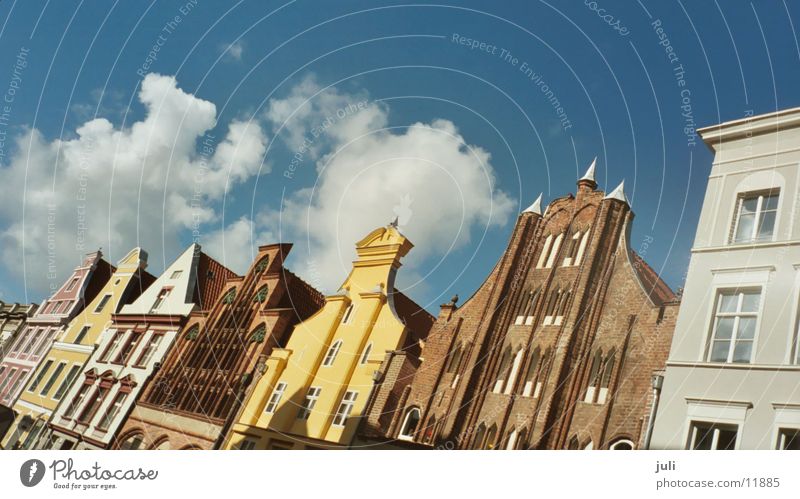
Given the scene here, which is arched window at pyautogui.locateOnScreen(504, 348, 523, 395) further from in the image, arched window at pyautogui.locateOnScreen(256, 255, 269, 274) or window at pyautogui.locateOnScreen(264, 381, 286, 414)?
arched window at pyautogui.locateOnScreen(256, 255, 269, 274)

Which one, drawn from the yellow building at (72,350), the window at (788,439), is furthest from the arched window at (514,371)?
the yellow building at (72,350)

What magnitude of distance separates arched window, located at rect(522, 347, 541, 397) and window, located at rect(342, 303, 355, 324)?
2.90 meters

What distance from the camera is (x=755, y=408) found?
775 cm

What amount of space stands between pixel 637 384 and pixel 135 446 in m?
8.04

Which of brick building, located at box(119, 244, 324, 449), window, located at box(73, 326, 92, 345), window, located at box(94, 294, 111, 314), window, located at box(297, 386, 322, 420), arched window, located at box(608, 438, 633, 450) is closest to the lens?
arched window, located at box(608, 438, 633, 450)

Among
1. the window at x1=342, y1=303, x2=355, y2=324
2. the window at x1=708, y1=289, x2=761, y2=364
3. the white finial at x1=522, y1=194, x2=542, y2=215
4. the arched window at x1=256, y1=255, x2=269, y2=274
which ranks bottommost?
the window at x1=342, y1=303, x2=355, y2=324

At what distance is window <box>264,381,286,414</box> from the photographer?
32.5 ft

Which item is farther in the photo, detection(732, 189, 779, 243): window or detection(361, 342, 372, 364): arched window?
detection(361, 342, 372, 364): arched window

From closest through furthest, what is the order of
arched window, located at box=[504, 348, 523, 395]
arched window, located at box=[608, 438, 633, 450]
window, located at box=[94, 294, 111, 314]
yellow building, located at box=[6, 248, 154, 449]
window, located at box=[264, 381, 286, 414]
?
1. arched window, located at box=[608, 438, 633, 450]
2. arched window, located at box=[504, 348, 523, 395]
3. window, located at box=[264, 381, 286, 414]
4. yellow building, located at box=[6, 248, 154, 449]
5. window, located at box=[94, 294, 111, 314]

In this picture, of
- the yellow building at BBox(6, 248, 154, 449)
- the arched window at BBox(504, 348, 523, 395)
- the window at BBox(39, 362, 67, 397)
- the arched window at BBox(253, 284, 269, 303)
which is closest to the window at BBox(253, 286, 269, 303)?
the arched window at BBox(253, 284, 269, 303)

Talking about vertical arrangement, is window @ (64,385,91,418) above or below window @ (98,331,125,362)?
below

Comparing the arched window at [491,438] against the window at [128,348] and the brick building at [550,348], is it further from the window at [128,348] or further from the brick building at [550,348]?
the window at [128,348]
